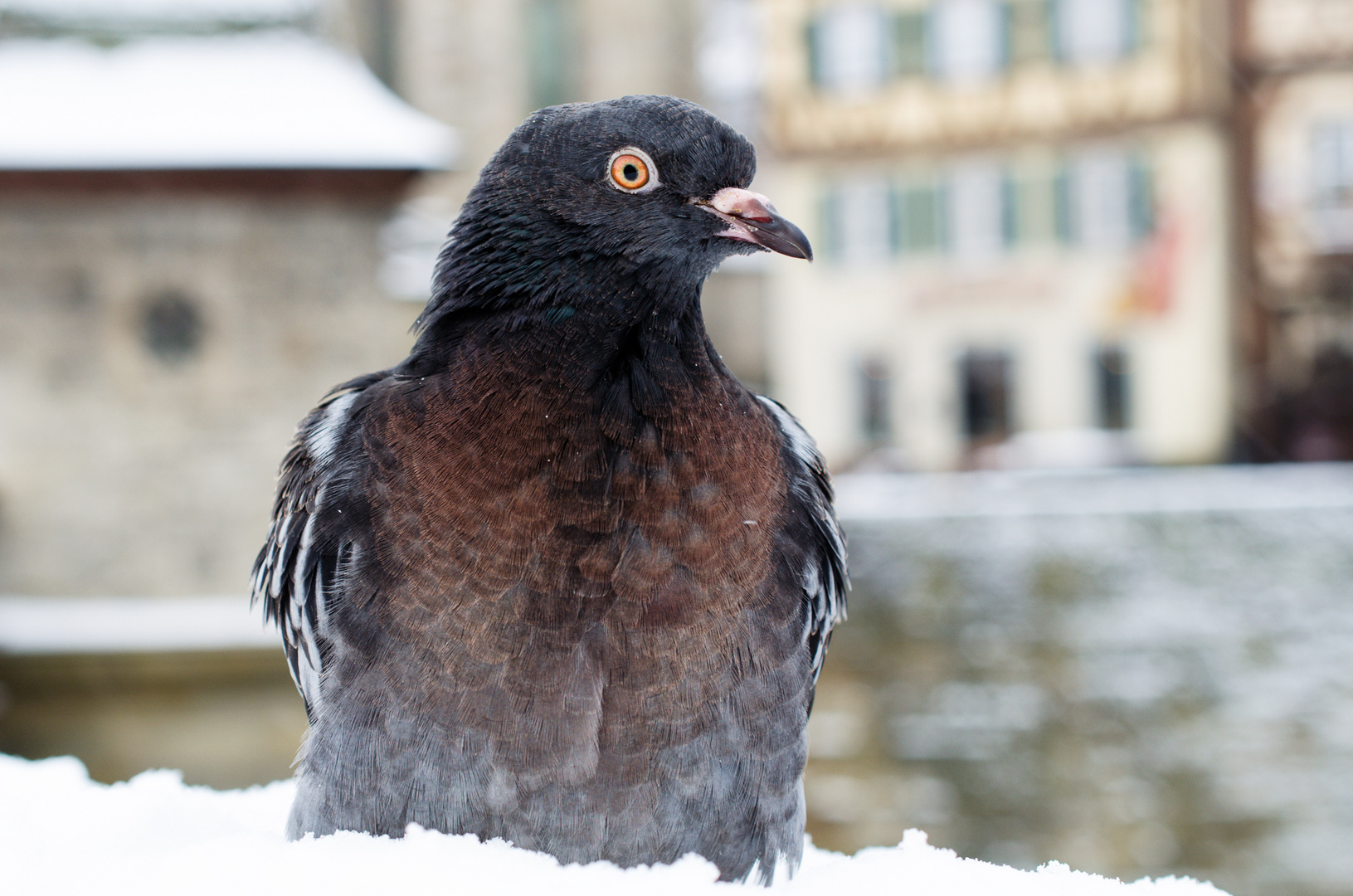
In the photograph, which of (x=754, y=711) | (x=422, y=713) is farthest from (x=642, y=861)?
(x=422, y=713)

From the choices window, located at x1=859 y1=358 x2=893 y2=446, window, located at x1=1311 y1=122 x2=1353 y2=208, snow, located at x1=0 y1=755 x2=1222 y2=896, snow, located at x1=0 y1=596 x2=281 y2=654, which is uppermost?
window, located at x1=1311 y1=122 x2=1353 y2=208

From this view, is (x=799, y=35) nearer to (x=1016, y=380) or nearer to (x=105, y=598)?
(x=1016, y=380)

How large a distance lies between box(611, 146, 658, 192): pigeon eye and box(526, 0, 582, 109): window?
1940cm

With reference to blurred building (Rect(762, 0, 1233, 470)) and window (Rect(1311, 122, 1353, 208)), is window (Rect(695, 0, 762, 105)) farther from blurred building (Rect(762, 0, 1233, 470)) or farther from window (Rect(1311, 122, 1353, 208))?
window (Rect(1311, 122, 1353, 208))

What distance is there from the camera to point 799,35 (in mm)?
21188

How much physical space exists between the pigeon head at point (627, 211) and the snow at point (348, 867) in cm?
90

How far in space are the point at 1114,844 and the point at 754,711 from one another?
519 inches

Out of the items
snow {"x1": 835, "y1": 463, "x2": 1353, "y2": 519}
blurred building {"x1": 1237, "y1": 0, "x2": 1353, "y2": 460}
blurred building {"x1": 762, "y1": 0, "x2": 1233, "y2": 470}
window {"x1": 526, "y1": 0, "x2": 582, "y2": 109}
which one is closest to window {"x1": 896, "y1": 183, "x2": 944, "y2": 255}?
blurred building {"x1": 762, "y1": 0, "x2": 1233, "y2": 470}

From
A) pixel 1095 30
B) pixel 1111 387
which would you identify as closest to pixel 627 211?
pixel 1111 387

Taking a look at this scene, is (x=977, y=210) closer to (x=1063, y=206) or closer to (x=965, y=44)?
(x=1063, y=206)

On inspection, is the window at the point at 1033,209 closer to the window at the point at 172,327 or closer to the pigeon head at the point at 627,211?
the window at the point at 172,327

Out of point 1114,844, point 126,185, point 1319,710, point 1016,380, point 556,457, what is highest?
point 126,185

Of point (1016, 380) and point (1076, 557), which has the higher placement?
point (1016, 380)

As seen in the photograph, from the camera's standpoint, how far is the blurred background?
11.5m
